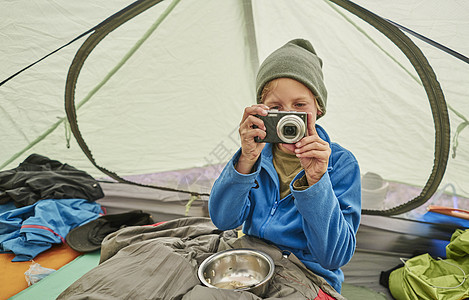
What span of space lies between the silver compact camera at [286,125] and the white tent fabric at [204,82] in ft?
2.47

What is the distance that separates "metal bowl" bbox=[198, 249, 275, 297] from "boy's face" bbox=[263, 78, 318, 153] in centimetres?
34

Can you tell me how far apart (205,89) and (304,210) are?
4.22ft

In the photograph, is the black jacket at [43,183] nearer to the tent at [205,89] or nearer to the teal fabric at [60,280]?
the tent at [205,89]

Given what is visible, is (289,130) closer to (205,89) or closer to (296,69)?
(296,69)

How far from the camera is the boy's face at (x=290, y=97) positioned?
975 mm

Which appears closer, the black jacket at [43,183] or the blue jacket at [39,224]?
the blue jacket at [39,224]

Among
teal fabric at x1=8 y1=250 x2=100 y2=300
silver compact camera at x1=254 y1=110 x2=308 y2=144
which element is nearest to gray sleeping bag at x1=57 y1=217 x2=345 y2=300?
silver compact camera at x1=254 y1=110 x2=308 y2=144

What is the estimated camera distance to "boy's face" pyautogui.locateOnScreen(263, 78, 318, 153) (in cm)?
98

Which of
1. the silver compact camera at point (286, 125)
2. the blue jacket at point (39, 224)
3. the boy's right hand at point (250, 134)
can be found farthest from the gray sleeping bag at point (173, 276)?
the blue jacket at point (39, 224)

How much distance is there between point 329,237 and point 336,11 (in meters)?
1.11

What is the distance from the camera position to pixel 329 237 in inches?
34.1

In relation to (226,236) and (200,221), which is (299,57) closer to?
(226,236)

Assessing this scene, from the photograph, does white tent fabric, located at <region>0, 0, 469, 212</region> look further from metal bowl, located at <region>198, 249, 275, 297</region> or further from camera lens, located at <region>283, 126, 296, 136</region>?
metal bowl, located at <region>198, 249, 275, 297</region>

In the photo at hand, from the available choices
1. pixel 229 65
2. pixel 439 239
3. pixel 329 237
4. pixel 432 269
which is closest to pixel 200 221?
pixel 329 237
